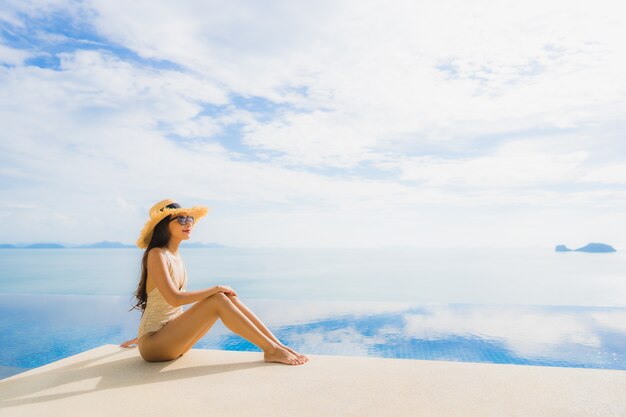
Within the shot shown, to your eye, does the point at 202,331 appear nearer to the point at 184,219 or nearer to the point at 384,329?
the point at 184,219

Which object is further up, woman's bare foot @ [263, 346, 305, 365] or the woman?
the woman

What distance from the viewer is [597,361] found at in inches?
219

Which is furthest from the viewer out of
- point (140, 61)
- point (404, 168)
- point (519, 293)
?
point (404, 168)

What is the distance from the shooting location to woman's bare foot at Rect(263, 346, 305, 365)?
3.41 m

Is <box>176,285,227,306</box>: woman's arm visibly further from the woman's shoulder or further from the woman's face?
the woman's face

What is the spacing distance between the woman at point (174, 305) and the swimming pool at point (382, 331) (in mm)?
2932

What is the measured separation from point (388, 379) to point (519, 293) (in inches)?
538

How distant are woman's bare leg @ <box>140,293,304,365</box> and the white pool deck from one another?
0.09 metres

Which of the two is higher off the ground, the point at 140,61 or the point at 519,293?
the point at 140,61

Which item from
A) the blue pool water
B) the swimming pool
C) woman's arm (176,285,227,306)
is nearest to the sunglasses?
woman's arm (176,285,227,306)

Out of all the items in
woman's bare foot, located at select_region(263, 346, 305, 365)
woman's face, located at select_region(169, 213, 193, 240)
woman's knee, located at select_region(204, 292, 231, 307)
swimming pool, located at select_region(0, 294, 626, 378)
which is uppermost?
woman's face, located at select_region(169, 213, 193, 240)

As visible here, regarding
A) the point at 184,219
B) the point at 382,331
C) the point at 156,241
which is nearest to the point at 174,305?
the point at 156,241

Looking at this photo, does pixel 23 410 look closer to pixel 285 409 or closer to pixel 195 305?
pixel 195 305

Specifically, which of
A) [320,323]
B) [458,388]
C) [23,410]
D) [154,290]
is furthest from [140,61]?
[458,388]
